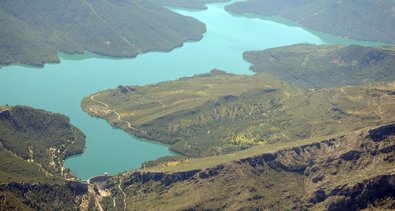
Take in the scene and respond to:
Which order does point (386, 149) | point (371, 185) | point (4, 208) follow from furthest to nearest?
1. point (386, 149)
2. point (371, 185)
3. point (4, 208)

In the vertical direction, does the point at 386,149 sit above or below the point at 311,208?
above

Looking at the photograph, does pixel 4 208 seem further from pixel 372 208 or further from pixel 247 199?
pixel 372 208

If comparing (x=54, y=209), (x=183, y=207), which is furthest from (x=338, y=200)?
(x=54, y=209)

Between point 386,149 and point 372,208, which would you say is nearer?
point 372,208

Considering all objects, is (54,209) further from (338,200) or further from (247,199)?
(338,200)

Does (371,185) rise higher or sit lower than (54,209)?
higher

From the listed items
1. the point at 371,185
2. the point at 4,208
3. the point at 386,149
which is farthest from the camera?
the point at 386,149

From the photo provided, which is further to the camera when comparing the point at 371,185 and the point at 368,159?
the point at 368,159

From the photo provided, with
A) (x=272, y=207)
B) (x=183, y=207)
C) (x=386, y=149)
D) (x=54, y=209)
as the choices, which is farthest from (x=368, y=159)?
(x=54, y=209)
